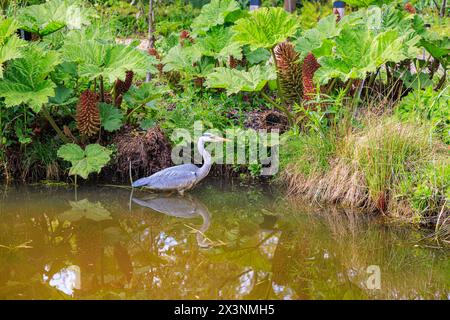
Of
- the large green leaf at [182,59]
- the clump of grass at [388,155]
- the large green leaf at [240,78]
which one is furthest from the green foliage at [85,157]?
the clump of grass at [388,155]

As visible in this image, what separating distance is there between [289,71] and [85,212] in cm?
292

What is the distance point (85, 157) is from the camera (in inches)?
294

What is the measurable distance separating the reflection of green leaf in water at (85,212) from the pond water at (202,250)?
0.03 feet

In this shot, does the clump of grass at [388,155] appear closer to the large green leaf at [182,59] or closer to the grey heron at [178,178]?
the grey heron at [178,178]

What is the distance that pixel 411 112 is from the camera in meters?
7.27

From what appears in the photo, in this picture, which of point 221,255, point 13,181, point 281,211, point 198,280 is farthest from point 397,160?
point 13,181

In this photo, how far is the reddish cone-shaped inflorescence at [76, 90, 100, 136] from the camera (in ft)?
24.0

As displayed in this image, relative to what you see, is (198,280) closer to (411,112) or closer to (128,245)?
(128,245)

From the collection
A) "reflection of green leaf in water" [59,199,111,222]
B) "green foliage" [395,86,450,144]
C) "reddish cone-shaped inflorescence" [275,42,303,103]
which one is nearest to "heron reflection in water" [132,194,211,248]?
"reflection of green leaf in water" [59,199,111,222]

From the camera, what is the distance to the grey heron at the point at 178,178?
7.38 m

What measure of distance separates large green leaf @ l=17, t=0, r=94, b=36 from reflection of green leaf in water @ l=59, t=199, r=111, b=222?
2130 millimetres

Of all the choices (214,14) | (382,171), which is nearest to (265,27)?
(214,14)

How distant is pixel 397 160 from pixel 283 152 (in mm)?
1453

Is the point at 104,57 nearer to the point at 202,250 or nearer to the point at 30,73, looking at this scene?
the point at 30,73
